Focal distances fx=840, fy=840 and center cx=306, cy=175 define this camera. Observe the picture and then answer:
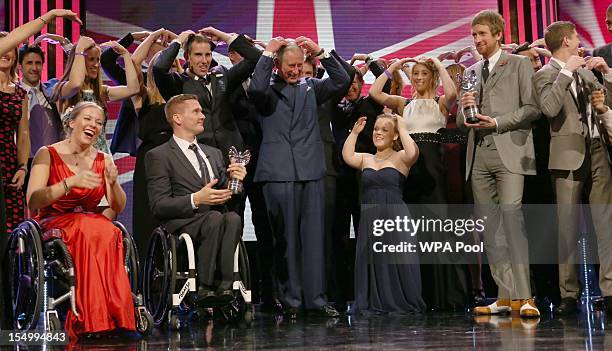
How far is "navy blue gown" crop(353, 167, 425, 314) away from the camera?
4.83 m

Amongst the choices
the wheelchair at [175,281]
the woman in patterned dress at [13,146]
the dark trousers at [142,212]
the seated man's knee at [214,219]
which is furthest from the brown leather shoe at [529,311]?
the woman in patterned dress at [13,146]

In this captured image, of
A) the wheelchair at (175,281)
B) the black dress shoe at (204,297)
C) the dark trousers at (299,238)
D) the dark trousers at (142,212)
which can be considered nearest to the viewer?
the wheelchair at (175,281)

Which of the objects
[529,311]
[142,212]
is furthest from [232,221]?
[529,311]

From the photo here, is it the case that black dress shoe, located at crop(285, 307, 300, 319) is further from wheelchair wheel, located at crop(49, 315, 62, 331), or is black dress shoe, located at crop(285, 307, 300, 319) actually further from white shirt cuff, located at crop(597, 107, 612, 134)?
white shirt cuff, located at crop(597, 107, 612, 134)

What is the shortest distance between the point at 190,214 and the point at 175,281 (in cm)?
41

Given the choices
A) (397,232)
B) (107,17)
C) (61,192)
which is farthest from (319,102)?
(107,17)

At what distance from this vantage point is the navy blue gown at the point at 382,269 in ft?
15.9

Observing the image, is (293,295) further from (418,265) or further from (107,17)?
(107,17)

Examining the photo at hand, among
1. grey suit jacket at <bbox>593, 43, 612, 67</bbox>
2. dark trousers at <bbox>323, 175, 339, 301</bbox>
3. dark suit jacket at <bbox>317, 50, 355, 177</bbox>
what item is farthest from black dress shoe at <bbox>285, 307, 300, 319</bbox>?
grey suit jacket at <bbox>593, 43, 612, 67</bbox>

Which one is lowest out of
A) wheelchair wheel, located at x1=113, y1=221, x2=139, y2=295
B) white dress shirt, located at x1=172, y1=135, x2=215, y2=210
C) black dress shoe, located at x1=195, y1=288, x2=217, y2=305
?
black dress shoe, located at x1=195, y1=288, x2=217, y2=305

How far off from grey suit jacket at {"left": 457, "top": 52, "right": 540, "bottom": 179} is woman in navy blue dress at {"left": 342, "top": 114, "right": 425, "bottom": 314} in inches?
20.2

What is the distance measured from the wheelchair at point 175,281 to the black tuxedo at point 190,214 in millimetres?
61

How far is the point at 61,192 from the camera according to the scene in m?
3.74

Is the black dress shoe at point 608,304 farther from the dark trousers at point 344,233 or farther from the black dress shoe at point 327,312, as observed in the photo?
the dark trousers at point 344,233
